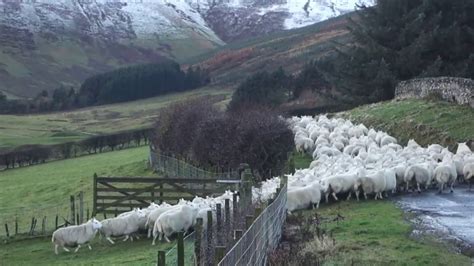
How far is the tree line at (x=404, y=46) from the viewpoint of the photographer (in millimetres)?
54781

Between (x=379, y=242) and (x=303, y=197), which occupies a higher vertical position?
(x=303, y=197)

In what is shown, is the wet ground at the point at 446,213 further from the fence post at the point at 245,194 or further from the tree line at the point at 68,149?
the tree line at the point at 68,149

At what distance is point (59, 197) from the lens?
44.2 metres

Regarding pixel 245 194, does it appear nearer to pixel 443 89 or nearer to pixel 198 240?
pixel 198 240

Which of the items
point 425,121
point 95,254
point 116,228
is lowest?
point 95,254

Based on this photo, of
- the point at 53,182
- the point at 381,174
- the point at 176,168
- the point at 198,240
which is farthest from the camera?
the point at 53,182

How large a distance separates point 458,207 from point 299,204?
4.63 meters

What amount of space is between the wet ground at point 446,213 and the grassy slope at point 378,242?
49cm

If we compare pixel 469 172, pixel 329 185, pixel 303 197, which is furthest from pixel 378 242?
pixel 469 172

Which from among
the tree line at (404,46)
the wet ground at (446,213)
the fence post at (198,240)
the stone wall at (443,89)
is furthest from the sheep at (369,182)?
the tree line at (404,46)

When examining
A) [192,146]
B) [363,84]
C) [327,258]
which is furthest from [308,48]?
[327,258]

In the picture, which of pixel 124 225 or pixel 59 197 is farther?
pixel 59 197

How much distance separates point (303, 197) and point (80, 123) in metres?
103

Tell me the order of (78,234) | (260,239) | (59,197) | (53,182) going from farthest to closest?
1. (53,182)
2. (59,197)
3. (78,234)
4. (260,239)
